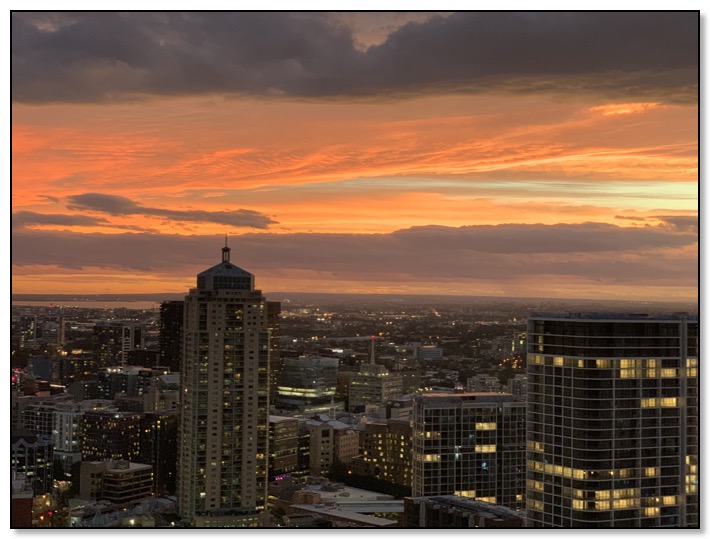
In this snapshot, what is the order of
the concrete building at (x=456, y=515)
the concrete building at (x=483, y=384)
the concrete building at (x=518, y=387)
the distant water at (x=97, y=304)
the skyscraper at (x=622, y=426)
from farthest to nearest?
the concrete building at (x=483, y=384) → the concrete building at (x=518, y=387) → the distant water at (x=97, y=304) → the skyscraper at (x=622, y=426) → the concrete building at (x=456, y=515)

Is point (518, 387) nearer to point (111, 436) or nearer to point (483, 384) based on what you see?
point (483, 384)

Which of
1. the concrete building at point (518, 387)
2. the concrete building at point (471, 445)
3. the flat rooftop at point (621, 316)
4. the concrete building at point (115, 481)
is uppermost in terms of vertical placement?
the flat rooftop at point (621, 316)

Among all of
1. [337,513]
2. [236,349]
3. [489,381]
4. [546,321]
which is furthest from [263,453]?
[546,321]

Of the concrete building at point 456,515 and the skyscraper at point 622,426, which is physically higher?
the skyscraper at point 622,426

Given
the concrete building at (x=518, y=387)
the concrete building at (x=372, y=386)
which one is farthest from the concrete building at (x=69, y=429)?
the concrete building at (x=518, y=387)

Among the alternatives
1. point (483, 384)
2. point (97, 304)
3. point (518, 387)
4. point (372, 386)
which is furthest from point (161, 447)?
point (372, 386)

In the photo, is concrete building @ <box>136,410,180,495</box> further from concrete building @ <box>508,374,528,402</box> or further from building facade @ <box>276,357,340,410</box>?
concrete building @ <box>508,374,528,402</box>

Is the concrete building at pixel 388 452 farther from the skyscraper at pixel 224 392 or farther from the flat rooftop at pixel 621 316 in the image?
the flat rooftop at pixel 621 316

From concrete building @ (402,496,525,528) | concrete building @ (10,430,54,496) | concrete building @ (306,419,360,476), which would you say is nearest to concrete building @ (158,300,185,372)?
concrete building @ (10,430,54,496)
